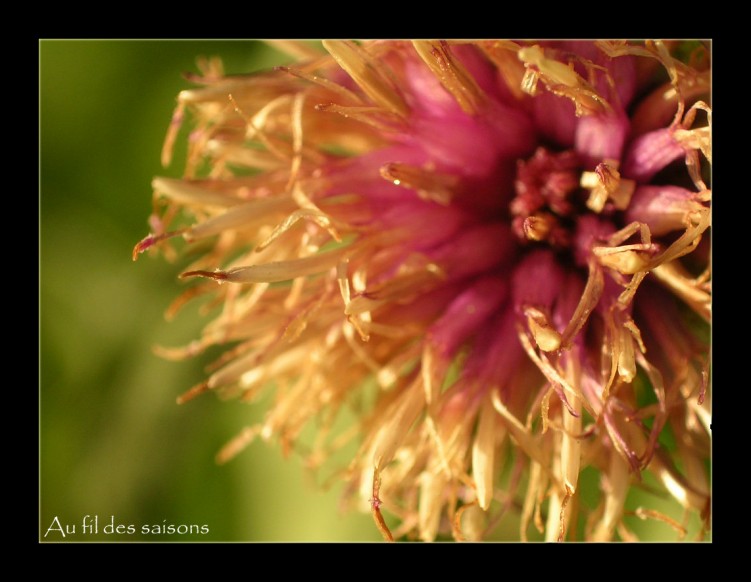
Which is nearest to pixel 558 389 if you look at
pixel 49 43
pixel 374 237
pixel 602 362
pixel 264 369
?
pixel 602 362

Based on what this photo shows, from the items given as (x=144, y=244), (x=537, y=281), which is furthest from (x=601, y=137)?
(x=144, y=244)

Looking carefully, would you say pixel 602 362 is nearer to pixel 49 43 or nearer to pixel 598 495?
pixel 598 495

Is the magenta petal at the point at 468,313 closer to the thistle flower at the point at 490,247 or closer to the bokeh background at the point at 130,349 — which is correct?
the thistle flower at the point at 490,247

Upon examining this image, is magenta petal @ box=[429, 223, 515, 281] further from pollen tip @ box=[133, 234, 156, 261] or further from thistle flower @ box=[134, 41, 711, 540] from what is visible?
pollen tip @ box=[133, 234, 156, 261]

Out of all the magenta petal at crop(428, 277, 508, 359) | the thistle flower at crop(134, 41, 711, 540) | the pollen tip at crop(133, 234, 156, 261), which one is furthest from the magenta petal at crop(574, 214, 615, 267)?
the pollen tip at crop(133, 234, 156, 261)

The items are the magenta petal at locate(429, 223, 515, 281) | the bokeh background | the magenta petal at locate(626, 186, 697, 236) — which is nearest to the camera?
the magenta petal at locate(626, 186, 697, 236)

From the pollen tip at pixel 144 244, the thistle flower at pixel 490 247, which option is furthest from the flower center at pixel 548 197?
the pollen tip at pixel 144 244
